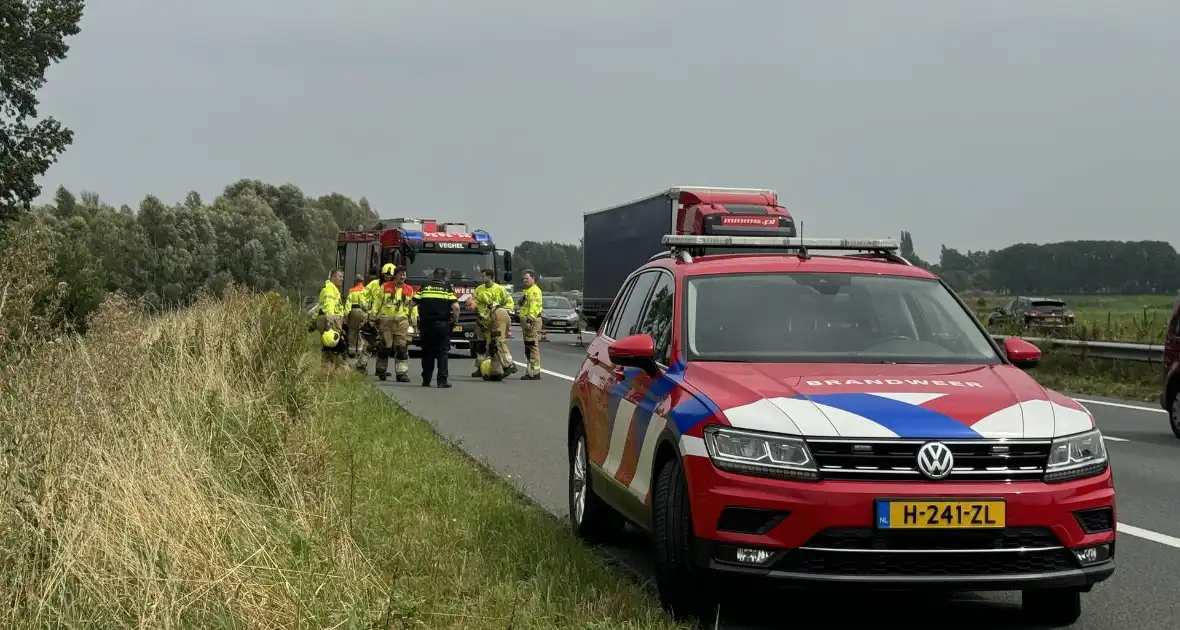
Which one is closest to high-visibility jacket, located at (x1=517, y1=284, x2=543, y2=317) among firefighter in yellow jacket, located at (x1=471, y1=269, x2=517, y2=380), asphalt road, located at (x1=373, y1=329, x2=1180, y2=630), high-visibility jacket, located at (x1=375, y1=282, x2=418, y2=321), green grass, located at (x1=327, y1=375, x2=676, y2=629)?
firefighter in yellow jacket, located at (x1=471, y1=269, x2=517, y2=380)

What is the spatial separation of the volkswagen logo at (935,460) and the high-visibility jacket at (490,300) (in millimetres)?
17410

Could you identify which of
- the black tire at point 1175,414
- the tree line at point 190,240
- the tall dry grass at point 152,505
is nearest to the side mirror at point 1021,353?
the tall dry grass at point 152,505

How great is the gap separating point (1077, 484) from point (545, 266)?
386 ft

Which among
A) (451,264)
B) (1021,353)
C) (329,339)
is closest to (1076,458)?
(1021,353)

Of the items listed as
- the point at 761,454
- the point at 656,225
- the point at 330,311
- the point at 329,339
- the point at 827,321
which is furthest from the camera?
the point at 656,225

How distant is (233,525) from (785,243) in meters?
2.98

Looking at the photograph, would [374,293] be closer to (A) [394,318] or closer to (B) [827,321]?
(A) [394,318]

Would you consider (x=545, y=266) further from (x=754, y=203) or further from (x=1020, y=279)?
(x=754, y=203)

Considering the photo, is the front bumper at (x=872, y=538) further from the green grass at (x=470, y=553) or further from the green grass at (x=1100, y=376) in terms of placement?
the green grass at (x=1100, y=376)

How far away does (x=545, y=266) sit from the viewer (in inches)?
4840

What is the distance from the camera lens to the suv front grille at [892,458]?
524 centimetres

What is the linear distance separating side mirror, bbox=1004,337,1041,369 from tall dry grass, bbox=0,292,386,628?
296 cm

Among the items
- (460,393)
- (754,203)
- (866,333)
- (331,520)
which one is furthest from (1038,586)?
(754,203)

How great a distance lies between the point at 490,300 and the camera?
22.7 metres
